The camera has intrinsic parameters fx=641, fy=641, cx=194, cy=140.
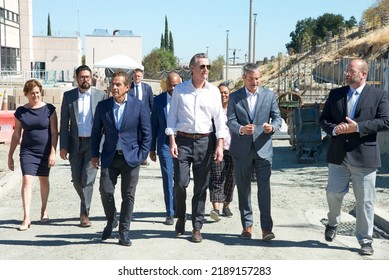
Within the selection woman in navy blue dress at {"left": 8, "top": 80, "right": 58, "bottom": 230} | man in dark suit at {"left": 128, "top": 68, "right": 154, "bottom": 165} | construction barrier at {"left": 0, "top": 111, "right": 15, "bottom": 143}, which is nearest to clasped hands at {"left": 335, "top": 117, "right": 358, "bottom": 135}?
man in dark suit at {"left": 128, "top": 68, "right": 154, "bottom": 165}

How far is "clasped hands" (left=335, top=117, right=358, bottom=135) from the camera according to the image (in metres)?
6.39

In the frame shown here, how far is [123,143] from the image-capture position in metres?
6.72

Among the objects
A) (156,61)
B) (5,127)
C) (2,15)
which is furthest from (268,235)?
(156,61)

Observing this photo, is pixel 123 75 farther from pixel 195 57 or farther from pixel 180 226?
pixel 180 226

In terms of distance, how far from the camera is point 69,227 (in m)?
7.86

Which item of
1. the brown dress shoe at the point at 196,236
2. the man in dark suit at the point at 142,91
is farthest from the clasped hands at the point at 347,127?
the man in dark suit at the point at 142,91

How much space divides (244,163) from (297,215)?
1966 millimetres

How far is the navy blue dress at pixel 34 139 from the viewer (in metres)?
7.79

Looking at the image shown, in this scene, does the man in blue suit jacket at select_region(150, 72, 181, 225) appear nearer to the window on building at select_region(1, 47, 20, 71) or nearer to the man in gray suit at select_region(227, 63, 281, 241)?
the man in gray suit at select_region(227, 63, 281, 241)

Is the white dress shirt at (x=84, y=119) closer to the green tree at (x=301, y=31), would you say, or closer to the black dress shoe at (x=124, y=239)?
the black dress shoe at (x=124, y=239)

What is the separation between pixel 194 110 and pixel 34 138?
215 cm

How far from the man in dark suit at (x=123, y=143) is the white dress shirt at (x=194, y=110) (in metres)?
0.35
